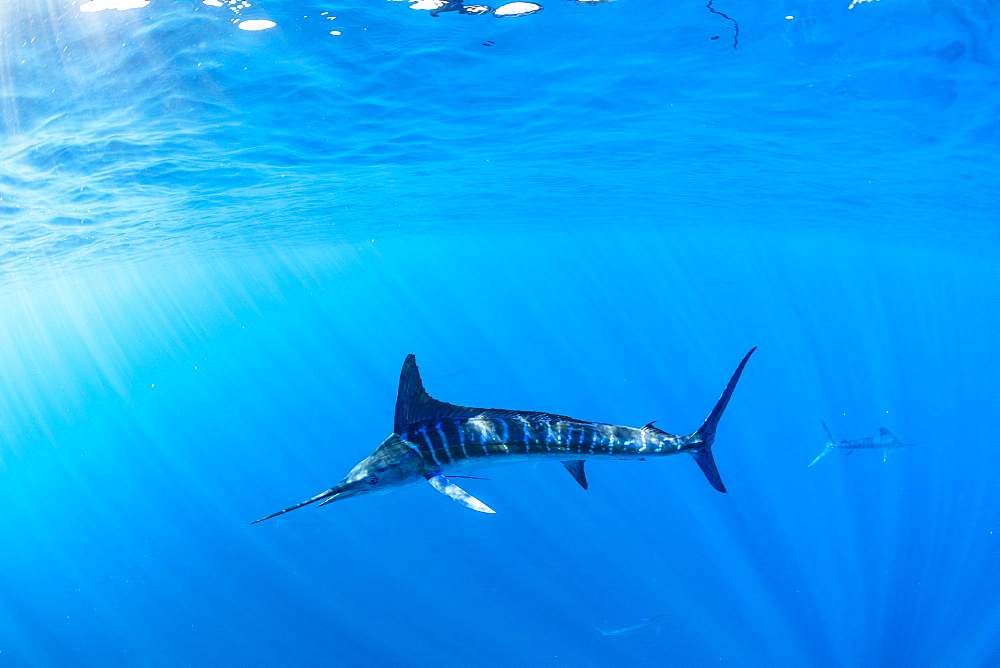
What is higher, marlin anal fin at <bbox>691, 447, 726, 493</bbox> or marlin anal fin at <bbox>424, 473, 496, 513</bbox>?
marlin anal fin at <bbox>424, 473, 496, 513</bbox>

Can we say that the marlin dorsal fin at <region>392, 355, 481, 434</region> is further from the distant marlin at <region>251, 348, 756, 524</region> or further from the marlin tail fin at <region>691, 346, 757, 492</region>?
the marlin tail fin at <region>691, 346, 757, 492</region>

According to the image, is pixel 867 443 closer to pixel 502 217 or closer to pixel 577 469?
pixel 577 469

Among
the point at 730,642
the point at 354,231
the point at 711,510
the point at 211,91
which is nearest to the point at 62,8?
the point at 211,91

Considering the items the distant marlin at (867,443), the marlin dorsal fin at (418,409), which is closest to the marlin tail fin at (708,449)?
the marlin dorsal fin at (418,409)

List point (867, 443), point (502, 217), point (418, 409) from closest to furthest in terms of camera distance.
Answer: point (418, 409), point (867, 443), point (502, 217)

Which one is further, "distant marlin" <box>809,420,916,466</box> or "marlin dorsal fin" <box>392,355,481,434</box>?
"distant marlin" <box>809,420,916,466</box>

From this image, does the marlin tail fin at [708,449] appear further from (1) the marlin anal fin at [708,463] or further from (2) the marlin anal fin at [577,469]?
(2) the marlin anal fin at [577,469]

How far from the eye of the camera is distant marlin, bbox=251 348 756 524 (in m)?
4.29

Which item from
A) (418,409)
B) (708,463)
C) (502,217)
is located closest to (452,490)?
(418,409)

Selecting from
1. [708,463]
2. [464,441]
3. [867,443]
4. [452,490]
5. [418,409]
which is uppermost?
[418,409]

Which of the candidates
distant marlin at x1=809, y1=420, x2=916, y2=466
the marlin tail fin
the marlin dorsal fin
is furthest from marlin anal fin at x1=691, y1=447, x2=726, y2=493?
distant marlin at x1=809, y1=420, x2=916, y2=466

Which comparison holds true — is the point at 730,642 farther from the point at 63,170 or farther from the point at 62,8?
the point at 63,170

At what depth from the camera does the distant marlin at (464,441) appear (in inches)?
169

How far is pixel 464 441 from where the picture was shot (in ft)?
14.2
